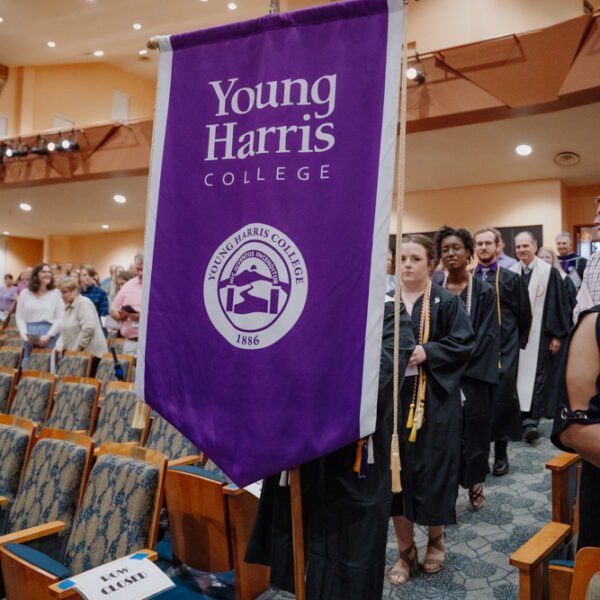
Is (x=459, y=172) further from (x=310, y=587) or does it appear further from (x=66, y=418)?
(x=310, y=587)

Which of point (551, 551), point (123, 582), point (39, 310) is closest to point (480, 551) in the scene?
point (551, 551)

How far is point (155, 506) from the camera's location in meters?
2.00

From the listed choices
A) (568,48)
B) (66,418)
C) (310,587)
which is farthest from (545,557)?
(568,48)

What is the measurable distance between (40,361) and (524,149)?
625cm

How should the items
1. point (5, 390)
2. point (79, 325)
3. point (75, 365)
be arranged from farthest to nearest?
1. point (79, 325)
2. point (75, 365)
3. point (5, 390)

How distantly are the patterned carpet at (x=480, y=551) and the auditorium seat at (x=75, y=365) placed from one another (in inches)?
97.3

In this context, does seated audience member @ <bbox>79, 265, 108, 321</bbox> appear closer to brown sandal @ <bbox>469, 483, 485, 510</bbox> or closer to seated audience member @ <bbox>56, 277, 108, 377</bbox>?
seated audience member @ <bbox>56, 277, 108, 377</bbox>

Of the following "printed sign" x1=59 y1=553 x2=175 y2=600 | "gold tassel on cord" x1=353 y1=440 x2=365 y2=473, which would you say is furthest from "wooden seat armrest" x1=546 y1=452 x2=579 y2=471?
"printed sign" x1=59 y1=553 x2=175 y2=600

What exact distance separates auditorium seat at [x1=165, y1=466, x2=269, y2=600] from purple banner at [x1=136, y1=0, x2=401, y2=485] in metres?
0.90

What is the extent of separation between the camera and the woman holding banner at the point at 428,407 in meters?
2.29

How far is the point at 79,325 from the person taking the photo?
17.0ft

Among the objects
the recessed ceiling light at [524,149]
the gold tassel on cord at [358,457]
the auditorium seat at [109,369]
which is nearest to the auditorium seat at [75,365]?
the auditorium seat at [109,369]

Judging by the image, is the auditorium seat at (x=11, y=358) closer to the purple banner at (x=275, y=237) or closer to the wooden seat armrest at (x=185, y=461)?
the wooden seat armrest at (x=185, y=461)

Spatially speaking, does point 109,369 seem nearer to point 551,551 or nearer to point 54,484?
point 54,484
